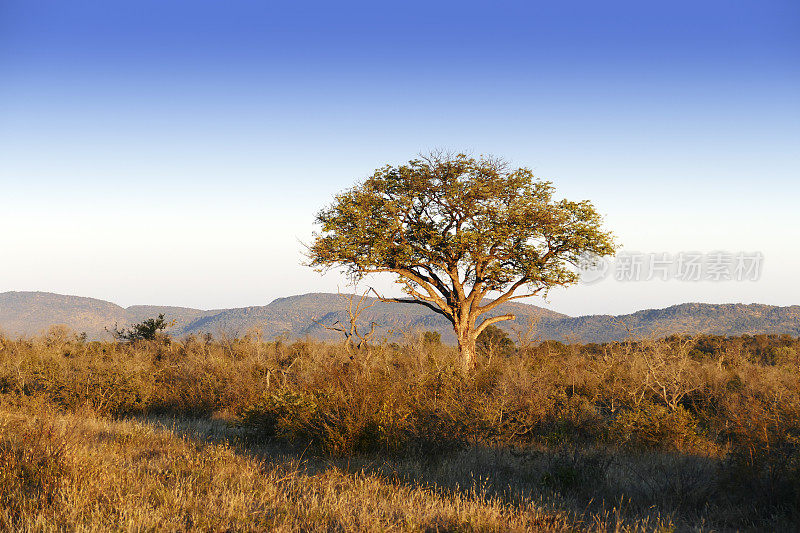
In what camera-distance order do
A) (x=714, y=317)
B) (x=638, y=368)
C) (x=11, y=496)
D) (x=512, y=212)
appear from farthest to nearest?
(x=714, y=317)
(x=512, y=212)
(x=638, y=368)
(x=11, y=496)

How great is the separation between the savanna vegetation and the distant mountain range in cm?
1026

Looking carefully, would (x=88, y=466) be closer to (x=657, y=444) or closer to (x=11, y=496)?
(x=11, y=496)

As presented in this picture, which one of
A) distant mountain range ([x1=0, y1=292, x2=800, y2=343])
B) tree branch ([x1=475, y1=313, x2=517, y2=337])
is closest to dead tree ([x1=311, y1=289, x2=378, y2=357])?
distant mountain range ([x1=0, y1=292, x2=800, y2=343])

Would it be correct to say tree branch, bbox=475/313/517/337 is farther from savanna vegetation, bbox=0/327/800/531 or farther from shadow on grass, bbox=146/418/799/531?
shadow on grass, bbox=146/418/799/531

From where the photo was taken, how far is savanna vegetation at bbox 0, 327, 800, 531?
236 inches

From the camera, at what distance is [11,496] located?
19.9ft

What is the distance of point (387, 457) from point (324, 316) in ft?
128

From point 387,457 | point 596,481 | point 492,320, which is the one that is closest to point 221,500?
point 387,457

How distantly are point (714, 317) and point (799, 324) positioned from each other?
33.0ft

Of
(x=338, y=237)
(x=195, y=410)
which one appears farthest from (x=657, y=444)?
(x=338, y=237)

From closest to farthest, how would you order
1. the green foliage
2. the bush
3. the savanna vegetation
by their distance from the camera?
1. the savanna vegetation
2. the bush
3. the green foliage

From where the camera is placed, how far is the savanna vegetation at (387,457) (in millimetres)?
6004

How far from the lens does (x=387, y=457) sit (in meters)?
9.34

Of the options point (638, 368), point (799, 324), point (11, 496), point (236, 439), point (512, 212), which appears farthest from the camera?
point (799, 324)
